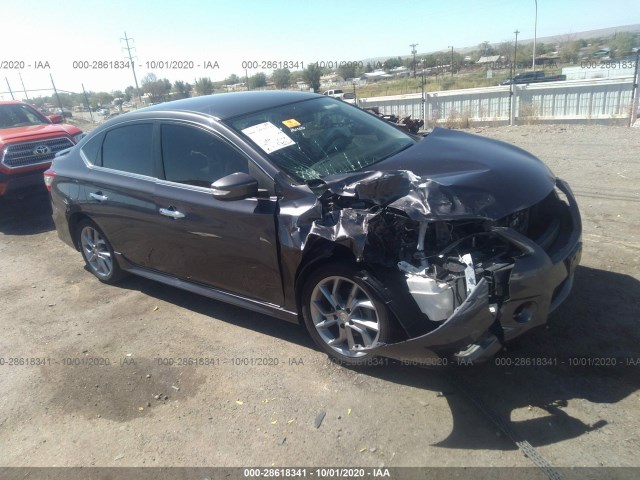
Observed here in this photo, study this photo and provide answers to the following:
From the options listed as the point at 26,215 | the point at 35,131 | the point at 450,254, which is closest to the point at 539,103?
the point at 35,131

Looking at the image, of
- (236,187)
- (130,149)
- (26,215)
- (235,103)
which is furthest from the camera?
(26,215)

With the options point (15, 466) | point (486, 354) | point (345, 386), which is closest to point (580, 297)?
point (486, 354)

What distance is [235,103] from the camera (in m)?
4.30

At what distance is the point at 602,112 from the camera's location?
59.0 ft

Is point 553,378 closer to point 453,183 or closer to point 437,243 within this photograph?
point 437,243

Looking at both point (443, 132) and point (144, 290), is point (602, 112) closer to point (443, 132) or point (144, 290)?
point (443, 132)

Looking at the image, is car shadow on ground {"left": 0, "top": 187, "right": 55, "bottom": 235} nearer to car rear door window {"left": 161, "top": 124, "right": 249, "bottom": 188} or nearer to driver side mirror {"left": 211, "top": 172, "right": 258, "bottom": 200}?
car rear door window {"left": 161, "top": 124, "right": 249, "bottom": 188}

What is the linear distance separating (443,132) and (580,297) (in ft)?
5.87

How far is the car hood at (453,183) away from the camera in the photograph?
296cm

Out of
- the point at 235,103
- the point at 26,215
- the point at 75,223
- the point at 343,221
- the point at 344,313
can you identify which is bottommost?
the point at 26,215

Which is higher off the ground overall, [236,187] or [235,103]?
[235,103]

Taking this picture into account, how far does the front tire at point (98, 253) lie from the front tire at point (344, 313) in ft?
8.68

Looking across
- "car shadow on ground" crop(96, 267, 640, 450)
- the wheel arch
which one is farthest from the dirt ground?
the wheel arch

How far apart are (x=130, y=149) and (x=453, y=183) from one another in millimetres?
3016
